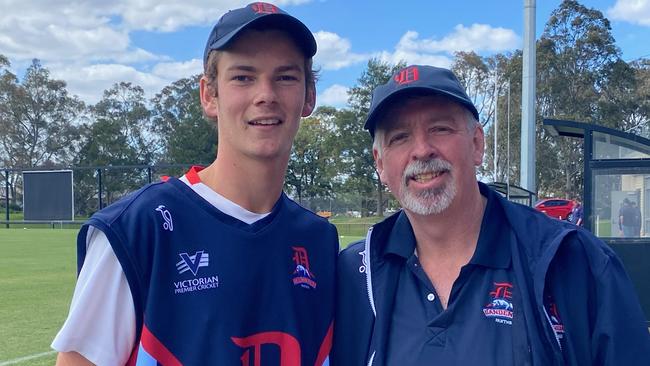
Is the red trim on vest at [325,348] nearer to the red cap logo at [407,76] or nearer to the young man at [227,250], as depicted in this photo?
the young man at [227,250]

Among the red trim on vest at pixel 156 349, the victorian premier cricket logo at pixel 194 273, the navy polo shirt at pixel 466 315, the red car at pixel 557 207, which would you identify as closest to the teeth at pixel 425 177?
the navy polo shirt at pixel 466 315

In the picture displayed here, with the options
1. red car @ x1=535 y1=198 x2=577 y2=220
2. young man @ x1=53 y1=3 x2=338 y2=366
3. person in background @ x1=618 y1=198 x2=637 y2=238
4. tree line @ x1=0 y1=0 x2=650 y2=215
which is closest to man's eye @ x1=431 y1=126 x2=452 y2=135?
young man @ x1=53 y1=3 x2=338 y2=366

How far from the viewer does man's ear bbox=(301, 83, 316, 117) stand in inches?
110

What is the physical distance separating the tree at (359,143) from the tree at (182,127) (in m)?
11.3

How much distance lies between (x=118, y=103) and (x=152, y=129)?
15.8 ft

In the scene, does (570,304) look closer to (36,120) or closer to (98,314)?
(98,314)

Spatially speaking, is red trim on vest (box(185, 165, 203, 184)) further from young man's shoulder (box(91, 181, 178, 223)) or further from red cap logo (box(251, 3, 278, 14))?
red cap logo (box(251, 3, 278, 14))

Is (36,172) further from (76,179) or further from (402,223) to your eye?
(402,223)

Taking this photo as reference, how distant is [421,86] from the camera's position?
2693mm

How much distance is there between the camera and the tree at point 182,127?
6112 centimetres

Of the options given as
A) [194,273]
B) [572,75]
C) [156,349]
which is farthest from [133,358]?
[572,75]

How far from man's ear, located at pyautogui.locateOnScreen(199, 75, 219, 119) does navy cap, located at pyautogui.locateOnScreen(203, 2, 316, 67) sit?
110 millimetres

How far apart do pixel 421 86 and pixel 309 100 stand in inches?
19.1

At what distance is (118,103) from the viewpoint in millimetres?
73625
